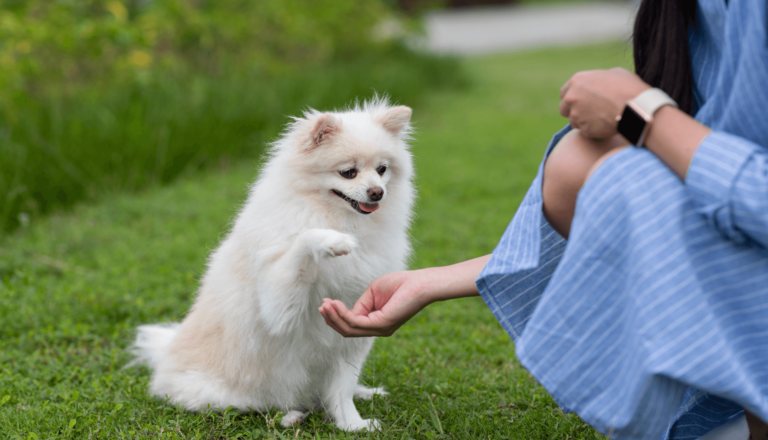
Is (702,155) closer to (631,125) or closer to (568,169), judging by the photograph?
(631,125)

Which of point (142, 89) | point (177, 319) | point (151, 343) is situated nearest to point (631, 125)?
point (151, 343)

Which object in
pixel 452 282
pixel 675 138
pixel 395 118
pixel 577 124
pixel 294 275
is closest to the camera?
pixel 675 138

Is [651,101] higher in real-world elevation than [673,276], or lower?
higher

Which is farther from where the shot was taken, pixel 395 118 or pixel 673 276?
pixel 395 118

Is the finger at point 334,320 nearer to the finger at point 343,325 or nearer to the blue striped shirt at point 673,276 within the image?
the finger at point 343,325

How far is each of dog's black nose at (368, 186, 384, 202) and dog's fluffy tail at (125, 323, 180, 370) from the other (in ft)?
3.19

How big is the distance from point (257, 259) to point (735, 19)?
1407 millimetres

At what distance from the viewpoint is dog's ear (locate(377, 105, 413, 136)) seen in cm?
223

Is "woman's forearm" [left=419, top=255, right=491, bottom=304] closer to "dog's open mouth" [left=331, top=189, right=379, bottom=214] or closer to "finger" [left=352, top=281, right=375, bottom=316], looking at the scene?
"finger" [left=352, top=281, right=375, bottom=316]

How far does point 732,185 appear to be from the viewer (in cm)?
123

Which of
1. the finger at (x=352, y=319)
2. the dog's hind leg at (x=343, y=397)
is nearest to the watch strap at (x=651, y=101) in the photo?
the finger at (x=352, y=319)

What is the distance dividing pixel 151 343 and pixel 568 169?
5.95 feet

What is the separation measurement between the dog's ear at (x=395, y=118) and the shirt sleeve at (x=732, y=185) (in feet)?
3.67

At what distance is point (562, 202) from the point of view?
1.54 m
